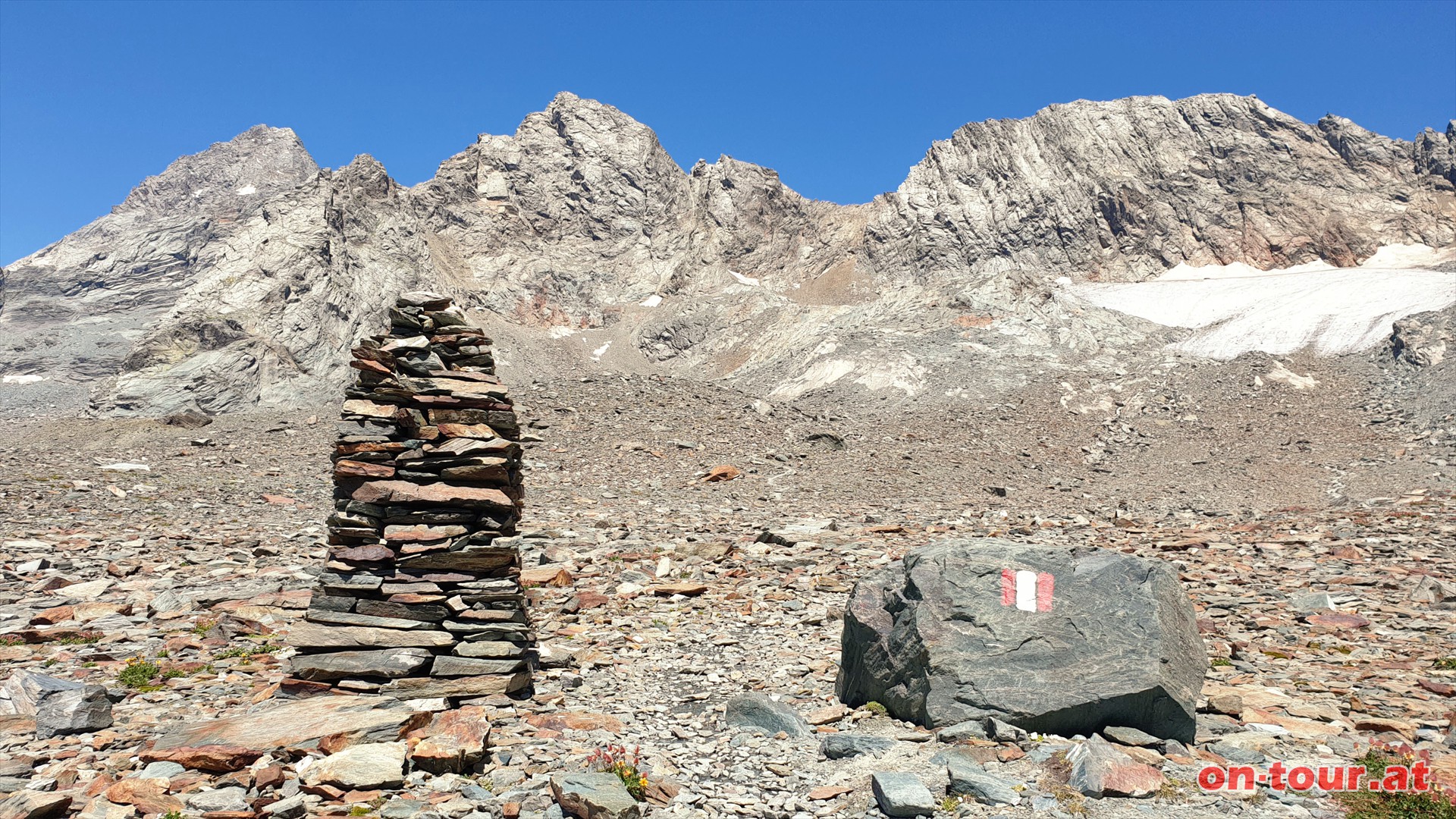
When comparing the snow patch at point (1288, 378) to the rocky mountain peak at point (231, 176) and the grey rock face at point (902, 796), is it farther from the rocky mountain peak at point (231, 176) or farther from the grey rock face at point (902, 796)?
the rocky mountain peak at point (231, 176)

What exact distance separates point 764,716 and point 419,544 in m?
4.72

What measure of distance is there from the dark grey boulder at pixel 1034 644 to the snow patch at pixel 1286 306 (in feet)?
180

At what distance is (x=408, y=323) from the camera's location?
10516 millimetres

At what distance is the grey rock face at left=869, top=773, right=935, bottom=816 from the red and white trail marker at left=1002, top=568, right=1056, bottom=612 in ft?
8.25

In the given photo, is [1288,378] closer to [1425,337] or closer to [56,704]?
[1425,337]

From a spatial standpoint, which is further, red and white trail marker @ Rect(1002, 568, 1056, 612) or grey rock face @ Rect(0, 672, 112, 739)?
red and white trail marker @ Rect(1002, 568, 1056, 612)

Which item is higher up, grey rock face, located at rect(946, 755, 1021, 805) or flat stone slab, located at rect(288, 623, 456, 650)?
flat stone slab, located at rect(288, 623, 456, 650)

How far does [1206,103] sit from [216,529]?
383ft

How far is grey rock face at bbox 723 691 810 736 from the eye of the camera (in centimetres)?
838

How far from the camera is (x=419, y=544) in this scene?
377 inches

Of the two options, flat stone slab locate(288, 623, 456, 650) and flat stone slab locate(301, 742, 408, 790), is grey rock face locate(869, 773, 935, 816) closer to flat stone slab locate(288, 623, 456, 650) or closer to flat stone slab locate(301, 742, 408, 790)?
Result: flat stone slab locate(301, 742, 408, 790)

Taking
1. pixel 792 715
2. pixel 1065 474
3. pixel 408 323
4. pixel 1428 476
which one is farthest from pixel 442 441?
pixel 1428 476

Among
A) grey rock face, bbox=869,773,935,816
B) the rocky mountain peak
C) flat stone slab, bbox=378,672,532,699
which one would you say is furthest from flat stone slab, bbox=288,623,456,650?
the rocky mountain peak

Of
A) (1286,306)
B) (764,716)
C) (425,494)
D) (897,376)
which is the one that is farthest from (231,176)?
(764,716)
